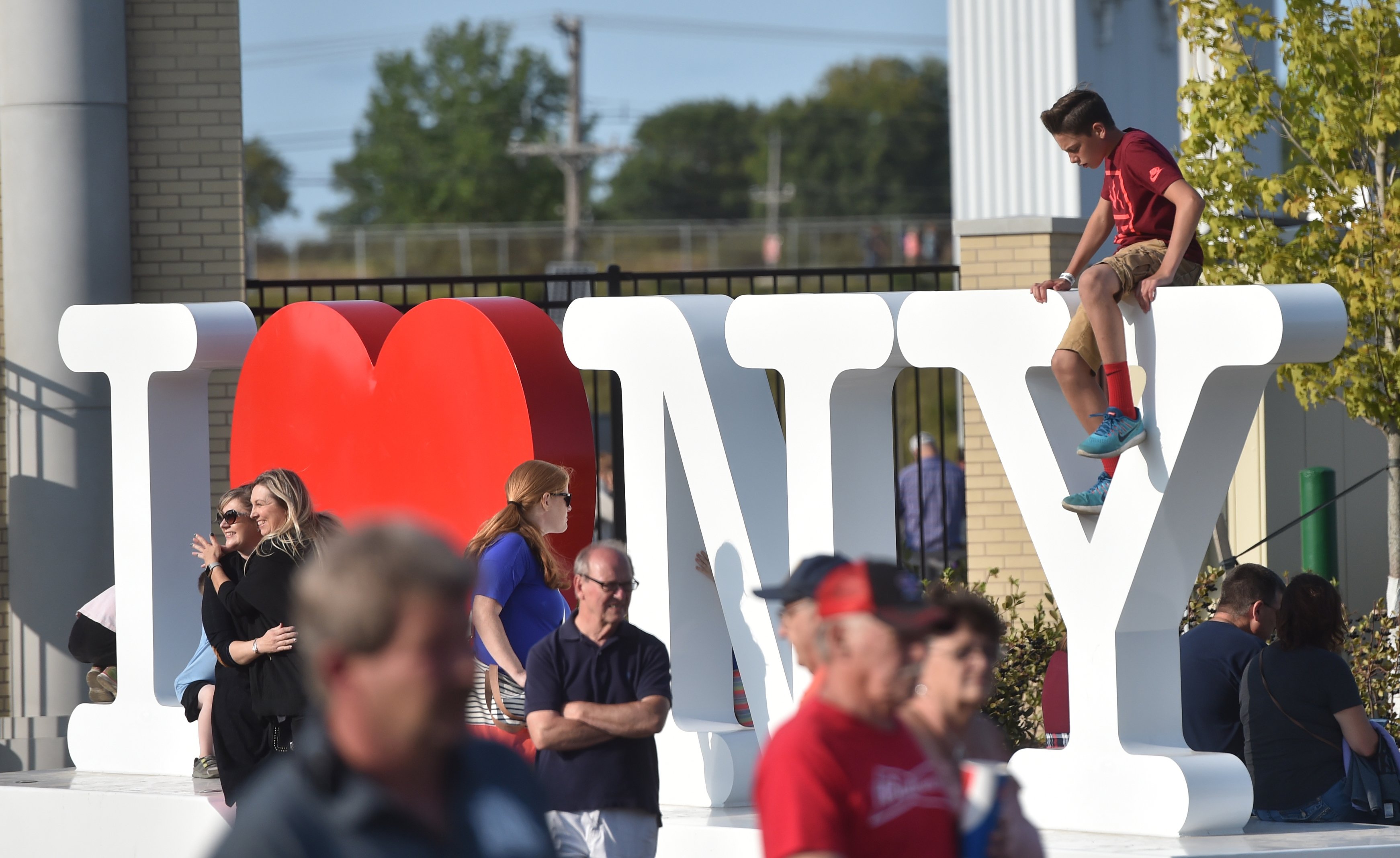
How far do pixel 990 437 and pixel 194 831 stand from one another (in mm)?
5397

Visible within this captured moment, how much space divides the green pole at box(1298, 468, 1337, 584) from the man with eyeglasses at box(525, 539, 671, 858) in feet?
22.7

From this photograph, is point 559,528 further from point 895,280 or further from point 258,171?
point 258,171

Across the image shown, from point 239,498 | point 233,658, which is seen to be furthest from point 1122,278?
point 233,658

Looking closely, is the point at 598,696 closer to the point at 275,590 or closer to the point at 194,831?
the point at 275,590

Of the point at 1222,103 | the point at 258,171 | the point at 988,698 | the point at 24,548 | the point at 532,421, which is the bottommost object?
the point at 988,698

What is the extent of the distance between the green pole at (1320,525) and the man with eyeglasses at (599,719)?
22.7 ft

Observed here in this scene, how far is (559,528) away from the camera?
20.3 feet

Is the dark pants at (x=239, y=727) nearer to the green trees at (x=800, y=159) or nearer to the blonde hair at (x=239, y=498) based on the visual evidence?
the blonde hair at (x=239, y=498)

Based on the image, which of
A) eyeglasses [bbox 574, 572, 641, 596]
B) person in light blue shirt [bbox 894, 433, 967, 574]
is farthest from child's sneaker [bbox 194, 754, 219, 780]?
person in light blue shirt [bbox 894, 433, 967, 574]

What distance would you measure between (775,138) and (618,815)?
215 ft

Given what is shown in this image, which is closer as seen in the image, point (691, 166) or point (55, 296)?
point (55, 296)

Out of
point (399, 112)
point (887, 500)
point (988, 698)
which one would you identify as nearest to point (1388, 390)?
point (988, 698)

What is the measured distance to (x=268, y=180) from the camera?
2741 inches

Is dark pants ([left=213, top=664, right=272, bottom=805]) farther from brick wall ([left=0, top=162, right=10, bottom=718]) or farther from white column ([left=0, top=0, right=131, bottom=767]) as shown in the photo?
brick wall ([left=0, top=162, right=10, bottom=718])
